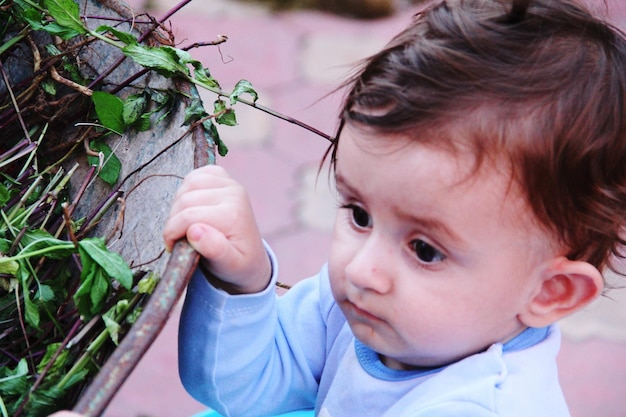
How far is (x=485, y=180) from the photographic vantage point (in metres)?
0.87

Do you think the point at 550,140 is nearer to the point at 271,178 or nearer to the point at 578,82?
the point at 578,82

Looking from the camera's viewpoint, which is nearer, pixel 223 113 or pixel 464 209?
pixel 464 209

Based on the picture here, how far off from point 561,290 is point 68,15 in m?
0.64

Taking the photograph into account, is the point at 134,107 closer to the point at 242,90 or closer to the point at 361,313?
the point at 242,90

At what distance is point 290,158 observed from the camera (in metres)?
3.00

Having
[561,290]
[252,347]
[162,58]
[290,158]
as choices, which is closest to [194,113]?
[162,58]

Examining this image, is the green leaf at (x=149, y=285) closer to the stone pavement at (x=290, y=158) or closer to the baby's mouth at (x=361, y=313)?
the baby's mouth at (x=361, y=313)

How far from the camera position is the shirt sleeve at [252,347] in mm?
997

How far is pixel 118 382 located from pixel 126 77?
1.70ft

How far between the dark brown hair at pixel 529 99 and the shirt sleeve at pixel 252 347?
25 cm

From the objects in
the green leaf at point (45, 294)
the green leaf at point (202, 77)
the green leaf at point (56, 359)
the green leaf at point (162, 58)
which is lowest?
the green leaf at point (45, 294)

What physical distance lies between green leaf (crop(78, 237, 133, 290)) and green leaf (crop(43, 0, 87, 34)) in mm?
296

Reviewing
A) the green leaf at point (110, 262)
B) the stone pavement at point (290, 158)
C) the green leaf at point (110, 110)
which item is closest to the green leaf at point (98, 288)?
the green leaf at point (110, 262)

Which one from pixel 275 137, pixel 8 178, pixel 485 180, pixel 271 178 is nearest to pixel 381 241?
pixel 485 180
